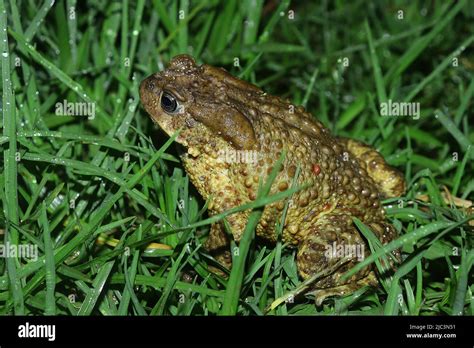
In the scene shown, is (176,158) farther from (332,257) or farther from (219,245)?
(332,257)

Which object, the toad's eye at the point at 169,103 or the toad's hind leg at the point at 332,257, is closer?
the toad's hind leg at the point at 332,257

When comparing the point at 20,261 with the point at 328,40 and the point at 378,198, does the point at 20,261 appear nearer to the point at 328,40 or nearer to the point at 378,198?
the point at 378,198

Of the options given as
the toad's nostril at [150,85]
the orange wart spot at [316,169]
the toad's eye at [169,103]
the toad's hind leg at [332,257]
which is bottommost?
the toad's hind leg at [332,257]

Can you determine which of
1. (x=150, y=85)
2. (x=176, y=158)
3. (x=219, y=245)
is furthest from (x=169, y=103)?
(x=219, y=245)

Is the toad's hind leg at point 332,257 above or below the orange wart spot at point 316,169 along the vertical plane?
below

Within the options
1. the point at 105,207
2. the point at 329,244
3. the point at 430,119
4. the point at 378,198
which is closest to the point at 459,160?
the point at 430,119

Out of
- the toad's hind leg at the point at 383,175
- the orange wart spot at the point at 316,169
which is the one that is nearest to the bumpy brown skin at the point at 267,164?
the orange wart spot at the point at 316,169

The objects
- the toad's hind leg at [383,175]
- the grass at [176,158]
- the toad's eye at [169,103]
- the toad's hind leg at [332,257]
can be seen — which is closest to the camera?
the grass at [176,158]

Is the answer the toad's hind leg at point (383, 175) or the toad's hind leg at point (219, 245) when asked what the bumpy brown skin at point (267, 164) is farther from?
the toad's hind leg at point (383, 175)
